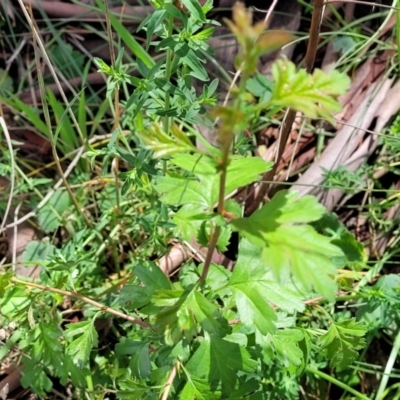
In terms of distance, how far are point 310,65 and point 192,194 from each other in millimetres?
490

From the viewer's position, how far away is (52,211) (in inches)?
71.5

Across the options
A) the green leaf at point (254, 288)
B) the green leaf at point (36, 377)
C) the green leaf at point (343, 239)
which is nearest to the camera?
the green leaf at point (254, 288)

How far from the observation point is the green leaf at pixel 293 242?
0.70m

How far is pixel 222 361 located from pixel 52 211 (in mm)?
945

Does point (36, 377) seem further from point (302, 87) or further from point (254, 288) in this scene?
point (302, 87)

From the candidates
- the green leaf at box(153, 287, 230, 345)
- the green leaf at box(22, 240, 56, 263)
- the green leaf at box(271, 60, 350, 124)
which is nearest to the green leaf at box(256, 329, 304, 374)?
the green leaf at box(153, 287, 230, 345)

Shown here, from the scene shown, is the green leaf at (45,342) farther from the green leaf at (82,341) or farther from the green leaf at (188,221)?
the green leaf at (188,221)

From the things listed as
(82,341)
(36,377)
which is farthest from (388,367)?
(36,377)

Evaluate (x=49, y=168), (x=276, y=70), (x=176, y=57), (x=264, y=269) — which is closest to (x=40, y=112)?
(x=49, y=168)

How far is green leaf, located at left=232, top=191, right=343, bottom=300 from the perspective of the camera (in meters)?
0.70

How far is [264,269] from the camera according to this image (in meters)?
1.05

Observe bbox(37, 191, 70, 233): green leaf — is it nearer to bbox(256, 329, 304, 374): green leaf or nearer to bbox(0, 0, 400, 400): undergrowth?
bbox(0, 0, 400, 400): undergrowth

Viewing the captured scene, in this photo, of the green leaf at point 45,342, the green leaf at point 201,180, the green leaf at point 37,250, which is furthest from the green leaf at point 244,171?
the green leaf at point 37,250

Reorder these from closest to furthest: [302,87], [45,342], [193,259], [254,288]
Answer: [302,87] < [254,288] < [45,342] < [193,259]
